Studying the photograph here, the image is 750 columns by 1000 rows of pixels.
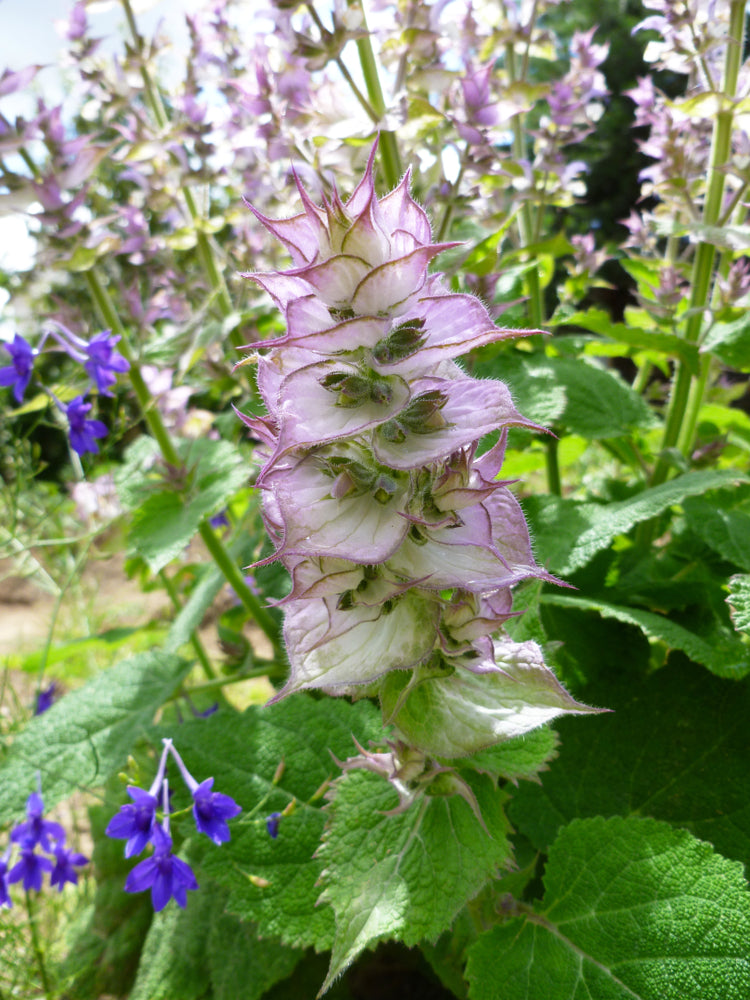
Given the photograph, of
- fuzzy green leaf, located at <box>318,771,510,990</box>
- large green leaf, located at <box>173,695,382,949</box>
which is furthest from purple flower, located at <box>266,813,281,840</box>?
fuzzy green leaf, located at <box>318,771,510,990</box>

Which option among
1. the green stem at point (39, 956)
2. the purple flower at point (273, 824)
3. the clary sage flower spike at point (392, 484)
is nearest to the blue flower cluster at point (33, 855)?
the green stem at point (39, 956)

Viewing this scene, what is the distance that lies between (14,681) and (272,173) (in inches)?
71.7

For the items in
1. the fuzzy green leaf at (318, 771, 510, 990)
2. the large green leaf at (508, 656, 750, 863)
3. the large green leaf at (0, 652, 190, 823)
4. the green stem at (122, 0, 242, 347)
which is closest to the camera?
the fuzzy green leaf at (318, 771, 510, 990)

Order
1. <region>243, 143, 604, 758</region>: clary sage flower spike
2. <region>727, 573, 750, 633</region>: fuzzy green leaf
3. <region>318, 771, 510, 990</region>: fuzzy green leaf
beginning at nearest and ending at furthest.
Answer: <region>243, 143, 604, 758</region>: clary sage flower spike, <region>318, 771, 510, 990</region>: fuzzy green leaf, <region>727, 573, 750, 633</region>: fuzzy green leaf

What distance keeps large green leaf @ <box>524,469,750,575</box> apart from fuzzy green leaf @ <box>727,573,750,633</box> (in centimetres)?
14

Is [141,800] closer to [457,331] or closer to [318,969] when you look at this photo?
[318,969]

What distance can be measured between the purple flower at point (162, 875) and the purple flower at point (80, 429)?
0.54 metres

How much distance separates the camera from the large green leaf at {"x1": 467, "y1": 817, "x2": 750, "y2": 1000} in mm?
647

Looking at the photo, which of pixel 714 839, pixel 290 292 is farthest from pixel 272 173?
pixel 714 839

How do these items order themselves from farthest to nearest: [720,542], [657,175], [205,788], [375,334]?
[657,175]
[720,542]
[205,788]
[375,334]

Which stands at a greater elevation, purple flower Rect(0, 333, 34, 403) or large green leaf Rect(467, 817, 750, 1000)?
purple flower Rect(0, 333, 34, 403)

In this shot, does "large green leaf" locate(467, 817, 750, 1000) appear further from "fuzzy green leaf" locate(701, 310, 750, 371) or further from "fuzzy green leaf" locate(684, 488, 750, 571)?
"fuzzy green leaf" locate(701, 310, 750, 371)

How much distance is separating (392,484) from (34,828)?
81 cm

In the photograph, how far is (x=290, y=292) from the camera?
0.53 m
